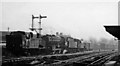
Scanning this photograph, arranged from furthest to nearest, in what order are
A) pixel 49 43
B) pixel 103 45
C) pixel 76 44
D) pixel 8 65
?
pixel 103 45 → pixel 76 44 → pixel 49 43 → pixel 8 65

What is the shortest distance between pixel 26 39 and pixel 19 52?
68.9 inches

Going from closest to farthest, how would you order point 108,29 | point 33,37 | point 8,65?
point 108,29, point 8,65, point 33,37

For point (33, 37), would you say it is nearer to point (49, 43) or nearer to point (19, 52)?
point (19, 52)

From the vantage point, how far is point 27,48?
2598cm

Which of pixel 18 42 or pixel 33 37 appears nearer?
pixel 18 42

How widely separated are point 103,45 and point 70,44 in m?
58.0

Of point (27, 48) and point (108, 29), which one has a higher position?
point (108, 29)

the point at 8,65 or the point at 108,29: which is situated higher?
the point at 108,29

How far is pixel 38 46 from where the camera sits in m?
29.2

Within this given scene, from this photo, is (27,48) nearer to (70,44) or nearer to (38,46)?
(38,46)

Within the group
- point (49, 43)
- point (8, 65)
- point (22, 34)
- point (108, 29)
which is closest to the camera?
point (108, 29)

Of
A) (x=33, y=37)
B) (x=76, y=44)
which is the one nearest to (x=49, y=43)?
(x=33, y=37)

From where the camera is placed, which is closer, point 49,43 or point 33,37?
point 33,37

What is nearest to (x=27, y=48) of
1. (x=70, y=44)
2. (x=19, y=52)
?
(x=19, y=52)
